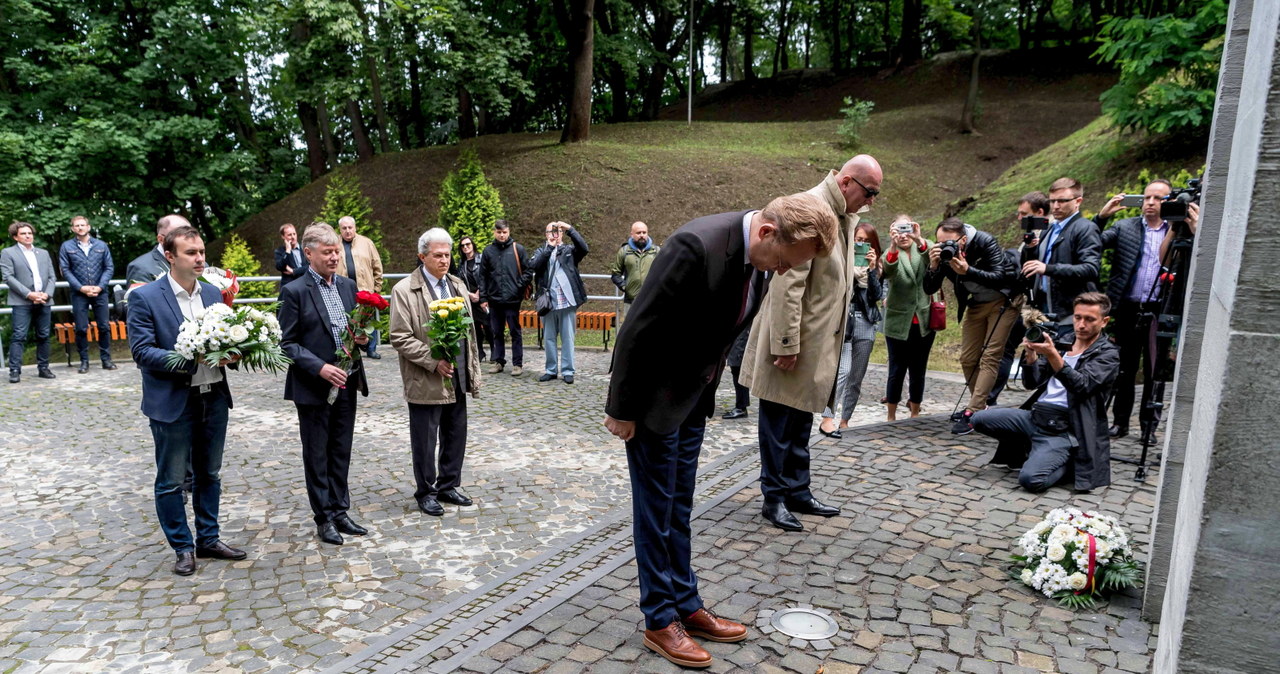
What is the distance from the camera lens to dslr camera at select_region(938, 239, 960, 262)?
7.60m

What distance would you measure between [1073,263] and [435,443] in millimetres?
5801

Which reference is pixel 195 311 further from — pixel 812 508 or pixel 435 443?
pixel 812 508

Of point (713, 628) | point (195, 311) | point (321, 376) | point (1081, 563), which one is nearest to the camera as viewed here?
point (713, 628)

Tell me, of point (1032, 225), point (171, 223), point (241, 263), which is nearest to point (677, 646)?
point (171, 223)

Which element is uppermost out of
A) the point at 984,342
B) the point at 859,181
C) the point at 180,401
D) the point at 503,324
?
the point at 859,181

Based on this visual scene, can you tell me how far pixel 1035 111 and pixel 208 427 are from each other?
98.1ft

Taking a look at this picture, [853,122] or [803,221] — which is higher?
[853,122]

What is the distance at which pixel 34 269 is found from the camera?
11211 millimetres

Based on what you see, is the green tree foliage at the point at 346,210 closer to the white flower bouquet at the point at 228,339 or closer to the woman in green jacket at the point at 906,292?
Answer: the woman in green jacket at the point at 906,292

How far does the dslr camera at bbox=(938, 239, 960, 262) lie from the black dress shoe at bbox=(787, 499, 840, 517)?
9.83 feet

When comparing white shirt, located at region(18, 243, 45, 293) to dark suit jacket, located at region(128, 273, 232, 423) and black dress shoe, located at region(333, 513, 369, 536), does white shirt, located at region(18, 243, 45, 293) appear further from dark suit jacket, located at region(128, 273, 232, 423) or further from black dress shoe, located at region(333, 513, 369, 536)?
black dress shoe, located at region(333, 513, 369, 536)

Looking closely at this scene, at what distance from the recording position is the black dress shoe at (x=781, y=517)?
551cm

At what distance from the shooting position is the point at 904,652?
3.93 metres

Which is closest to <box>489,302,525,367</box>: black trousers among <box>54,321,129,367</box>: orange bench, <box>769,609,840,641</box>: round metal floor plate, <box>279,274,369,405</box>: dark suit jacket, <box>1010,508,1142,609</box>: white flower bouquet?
<box>54,321,129,367</box>: orange bench
